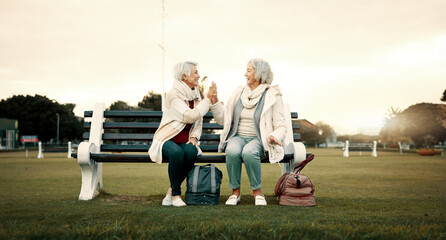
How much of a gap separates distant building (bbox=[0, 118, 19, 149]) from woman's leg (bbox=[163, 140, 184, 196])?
222 ft

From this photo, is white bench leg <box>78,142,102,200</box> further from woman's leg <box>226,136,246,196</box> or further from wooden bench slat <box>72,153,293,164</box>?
woman's leg <box>226,136,246,196</box>

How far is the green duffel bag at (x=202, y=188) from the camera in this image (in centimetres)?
446

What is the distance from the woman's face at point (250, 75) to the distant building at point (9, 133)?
223ft

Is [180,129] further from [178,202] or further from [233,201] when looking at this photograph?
[233,201]

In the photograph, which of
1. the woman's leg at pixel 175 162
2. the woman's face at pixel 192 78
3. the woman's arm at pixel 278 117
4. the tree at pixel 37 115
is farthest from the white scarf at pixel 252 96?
the tree at pixel 37 115

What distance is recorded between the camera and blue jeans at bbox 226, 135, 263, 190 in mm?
4391

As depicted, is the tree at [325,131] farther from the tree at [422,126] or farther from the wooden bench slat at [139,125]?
the wooden bench slat at [139,125]

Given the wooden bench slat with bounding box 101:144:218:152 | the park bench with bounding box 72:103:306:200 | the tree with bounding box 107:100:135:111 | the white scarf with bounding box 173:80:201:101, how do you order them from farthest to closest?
the tree with bounding box 107:100:135:111, the wooden bench slat with bounding box 101:144:218:152, the park bench with bounding box 72:103:306:200, the white scarf with bounding box 173:80:201:101

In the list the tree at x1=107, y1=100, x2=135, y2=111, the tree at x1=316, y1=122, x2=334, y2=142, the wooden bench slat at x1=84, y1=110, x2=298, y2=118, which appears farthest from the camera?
the tree at x1=316, y1=122, x2=334, y2=142

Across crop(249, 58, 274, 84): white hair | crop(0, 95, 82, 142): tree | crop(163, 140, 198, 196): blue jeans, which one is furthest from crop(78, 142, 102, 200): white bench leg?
crop(0, 95, 82, 142): tree

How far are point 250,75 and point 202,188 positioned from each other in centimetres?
139

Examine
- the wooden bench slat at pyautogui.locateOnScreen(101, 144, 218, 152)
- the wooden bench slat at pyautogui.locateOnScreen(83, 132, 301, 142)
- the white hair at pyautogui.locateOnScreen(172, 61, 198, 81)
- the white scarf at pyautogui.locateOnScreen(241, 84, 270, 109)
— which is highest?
the white hair at pyautogui.locateOnScreen(172, 61, 198, 81)

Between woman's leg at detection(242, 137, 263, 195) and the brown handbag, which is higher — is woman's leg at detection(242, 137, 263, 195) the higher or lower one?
the higher one

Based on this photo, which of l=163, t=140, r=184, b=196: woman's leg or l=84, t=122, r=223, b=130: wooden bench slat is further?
l=84, t=122, r=223, b=130: wooden bench slat
